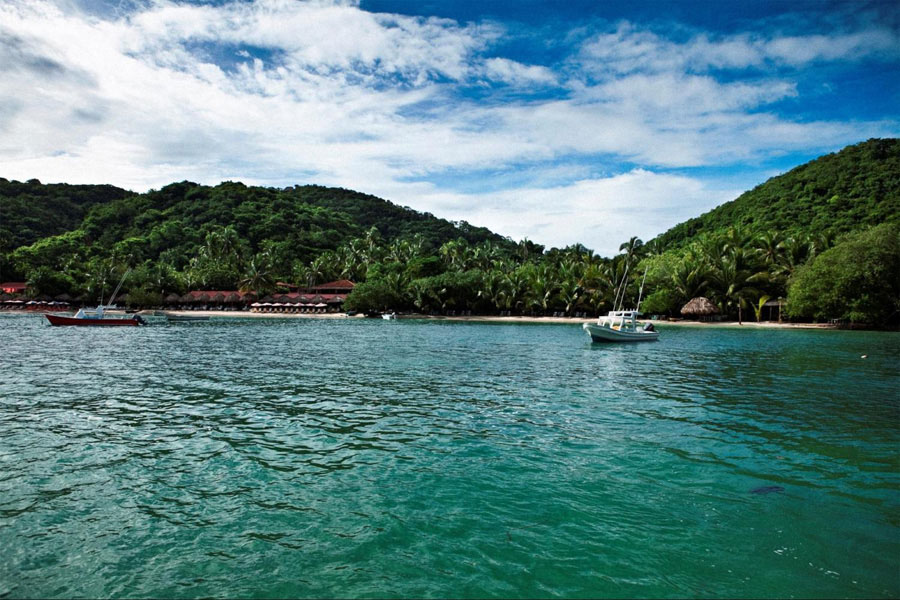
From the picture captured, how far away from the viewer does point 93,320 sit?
178 feet

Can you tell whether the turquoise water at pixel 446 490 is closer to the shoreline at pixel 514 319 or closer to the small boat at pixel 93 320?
the small boat at pixel 93 320

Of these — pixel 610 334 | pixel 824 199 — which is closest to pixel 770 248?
pixel 824 199

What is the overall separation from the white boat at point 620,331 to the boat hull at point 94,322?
45818 millimetres

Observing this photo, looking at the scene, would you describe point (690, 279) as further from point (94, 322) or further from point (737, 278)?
point (94, 322)

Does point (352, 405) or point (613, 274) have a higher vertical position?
point (613, 274)

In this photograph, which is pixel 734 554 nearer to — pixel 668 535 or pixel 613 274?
pixel 668 535

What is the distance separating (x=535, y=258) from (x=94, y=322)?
80.8 m

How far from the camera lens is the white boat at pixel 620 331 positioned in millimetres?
37656

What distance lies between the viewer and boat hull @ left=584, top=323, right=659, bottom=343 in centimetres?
3756

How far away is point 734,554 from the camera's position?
6.60m

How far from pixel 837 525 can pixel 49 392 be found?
2023 cm

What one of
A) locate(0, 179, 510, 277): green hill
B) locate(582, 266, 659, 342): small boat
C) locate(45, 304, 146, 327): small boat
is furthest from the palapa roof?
locate(582, 266, 659, 342): small boat

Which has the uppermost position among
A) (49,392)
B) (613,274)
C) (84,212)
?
(84,212)

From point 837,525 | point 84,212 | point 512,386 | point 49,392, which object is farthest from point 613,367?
point 84,212
